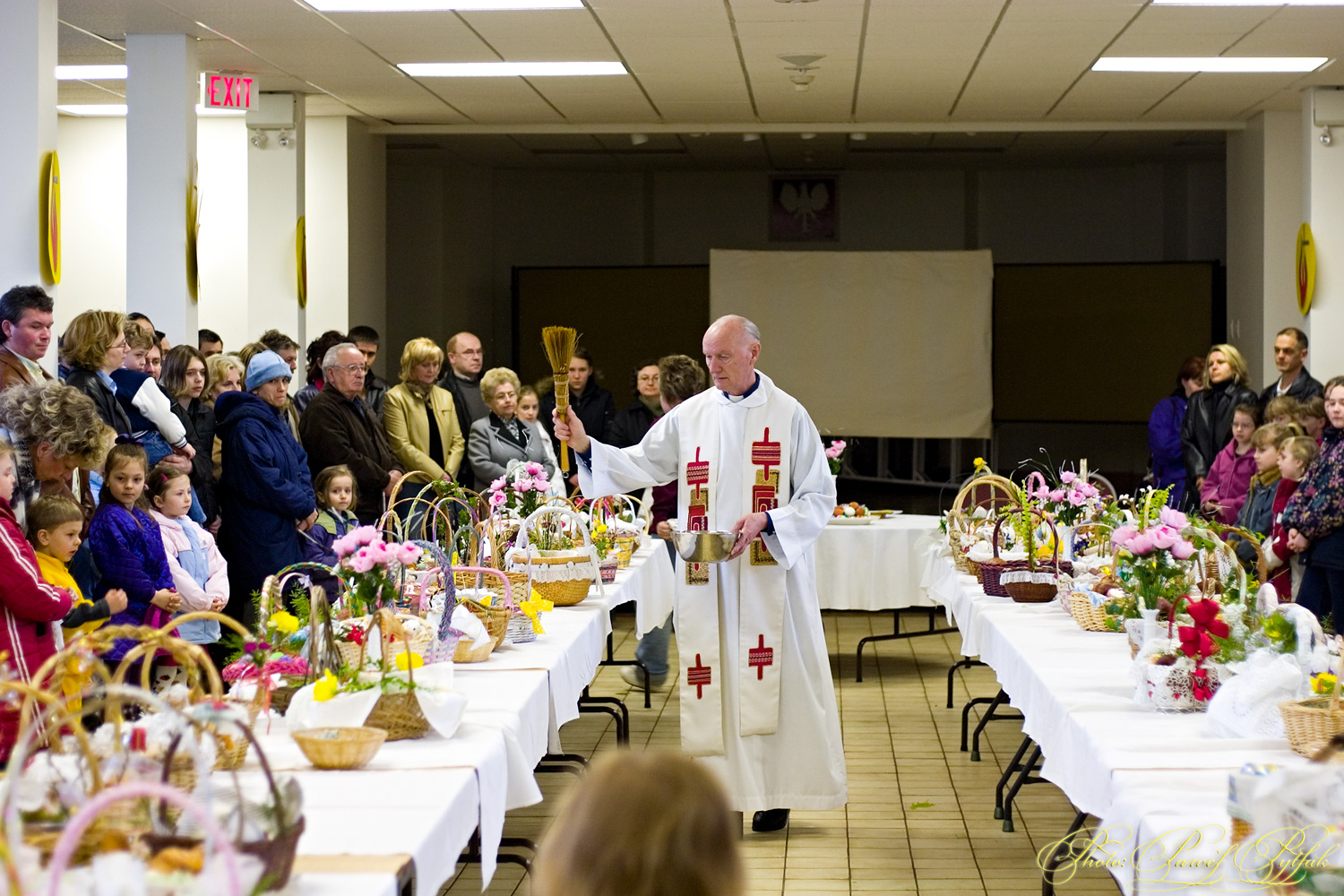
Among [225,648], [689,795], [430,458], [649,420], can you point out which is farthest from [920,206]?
[689,795]

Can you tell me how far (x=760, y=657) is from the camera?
4.69m

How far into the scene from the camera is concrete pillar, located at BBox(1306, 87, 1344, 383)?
361 inches

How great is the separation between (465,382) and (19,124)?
9.27 ft

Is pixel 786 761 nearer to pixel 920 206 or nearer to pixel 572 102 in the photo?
pixel 572 102

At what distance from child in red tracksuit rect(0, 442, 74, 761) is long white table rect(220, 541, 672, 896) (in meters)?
0.95

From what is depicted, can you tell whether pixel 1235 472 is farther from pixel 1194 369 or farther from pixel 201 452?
pixel 201 452

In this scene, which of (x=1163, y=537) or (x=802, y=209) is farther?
(x=802, y=209)

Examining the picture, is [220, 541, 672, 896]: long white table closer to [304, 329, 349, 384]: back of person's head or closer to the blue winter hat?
the blue winter hat

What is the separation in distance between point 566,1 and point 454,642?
4.16m

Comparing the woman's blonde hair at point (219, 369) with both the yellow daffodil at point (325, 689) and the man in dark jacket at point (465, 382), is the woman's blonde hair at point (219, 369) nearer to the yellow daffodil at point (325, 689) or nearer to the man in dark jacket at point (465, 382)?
the man in dark jacket at point (465, 382)

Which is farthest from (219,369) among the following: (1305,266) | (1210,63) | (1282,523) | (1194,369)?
(1305,266)

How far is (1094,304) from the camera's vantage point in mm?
12992

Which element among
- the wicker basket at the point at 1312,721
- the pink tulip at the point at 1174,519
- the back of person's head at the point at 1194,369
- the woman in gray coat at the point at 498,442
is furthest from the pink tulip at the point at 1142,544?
the back of person's head at the point at 1194,369

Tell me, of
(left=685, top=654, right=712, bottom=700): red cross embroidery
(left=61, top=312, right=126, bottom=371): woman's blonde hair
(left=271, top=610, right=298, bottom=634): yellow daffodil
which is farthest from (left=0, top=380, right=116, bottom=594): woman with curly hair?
(left=685, top=654, right=712, bottom=700): red cross embroidery
